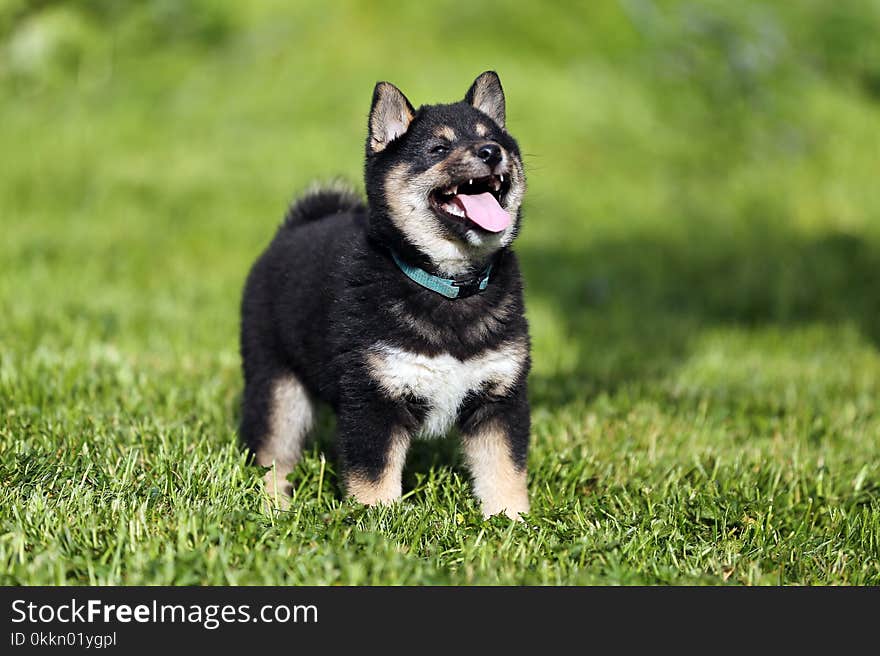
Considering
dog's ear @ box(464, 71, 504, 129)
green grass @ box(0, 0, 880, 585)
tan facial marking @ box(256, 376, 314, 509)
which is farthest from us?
tan facial marking @ box(256, 376, 314, 509)

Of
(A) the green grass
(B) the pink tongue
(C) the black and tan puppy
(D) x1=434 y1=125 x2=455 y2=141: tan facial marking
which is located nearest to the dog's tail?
(C) the black and tan puppy

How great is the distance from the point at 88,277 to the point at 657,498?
579 cm

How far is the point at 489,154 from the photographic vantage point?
3.63 meters

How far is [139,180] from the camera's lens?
10.6 m

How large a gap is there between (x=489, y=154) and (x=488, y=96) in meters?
0.64

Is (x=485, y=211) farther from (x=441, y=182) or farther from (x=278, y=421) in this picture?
(x=278, y=421)

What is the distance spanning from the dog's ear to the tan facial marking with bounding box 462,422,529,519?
1375 mm

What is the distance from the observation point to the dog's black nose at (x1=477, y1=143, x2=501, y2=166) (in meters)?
3.63

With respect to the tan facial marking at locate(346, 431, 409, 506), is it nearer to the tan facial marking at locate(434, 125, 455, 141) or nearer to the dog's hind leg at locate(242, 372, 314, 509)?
the dog's hind leg at locate(242, 372, 314, 509)

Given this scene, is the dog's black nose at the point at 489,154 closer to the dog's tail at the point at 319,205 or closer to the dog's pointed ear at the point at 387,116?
the dog's pointed ear at the point at 387,116

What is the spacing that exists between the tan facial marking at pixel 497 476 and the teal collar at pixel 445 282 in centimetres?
55

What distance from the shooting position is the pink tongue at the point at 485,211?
3695 millimetres

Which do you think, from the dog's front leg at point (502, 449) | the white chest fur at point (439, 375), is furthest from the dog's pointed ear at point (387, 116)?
the dog's front leg at point (502, 449)
